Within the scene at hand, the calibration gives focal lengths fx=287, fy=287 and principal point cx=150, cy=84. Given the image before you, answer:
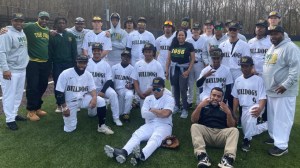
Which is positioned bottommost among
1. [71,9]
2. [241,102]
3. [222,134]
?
[222,134]

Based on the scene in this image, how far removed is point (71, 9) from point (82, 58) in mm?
37673

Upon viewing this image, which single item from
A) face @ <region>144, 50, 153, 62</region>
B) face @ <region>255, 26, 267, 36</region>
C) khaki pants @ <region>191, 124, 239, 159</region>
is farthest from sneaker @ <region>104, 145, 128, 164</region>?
face @ <region>255, 26, 267, 36</region>

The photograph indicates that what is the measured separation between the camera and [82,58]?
6309 mm

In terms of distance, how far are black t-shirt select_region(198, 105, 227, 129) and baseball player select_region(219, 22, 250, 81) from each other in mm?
1744

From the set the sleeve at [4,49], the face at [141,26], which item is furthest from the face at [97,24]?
the sleeve at [4,49]

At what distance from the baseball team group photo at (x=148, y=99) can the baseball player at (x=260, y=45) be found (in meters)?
0.02

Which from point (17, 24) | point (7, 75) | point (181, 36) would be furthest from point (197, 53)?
point (7, 75)

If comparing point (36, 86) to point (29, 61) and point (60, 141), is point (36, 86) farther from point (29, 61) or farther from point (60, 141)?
point (60, 141)

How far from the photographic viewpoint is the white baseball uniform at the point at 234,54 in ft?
22.3

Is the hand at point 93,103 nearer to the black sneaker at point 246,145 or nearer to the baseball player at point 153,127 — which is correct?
the baseball player at point 153,127

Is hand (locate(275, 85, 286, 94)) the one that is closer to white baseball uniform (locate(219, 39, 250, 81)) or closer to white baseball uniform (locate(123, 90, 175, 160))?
white baseball uniform (locate(219, 39, 250, 81))

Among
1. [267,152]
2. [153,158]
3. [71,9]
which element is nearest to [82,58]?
[153,158]

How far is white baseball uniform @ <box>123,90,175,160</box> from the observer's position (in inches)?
205

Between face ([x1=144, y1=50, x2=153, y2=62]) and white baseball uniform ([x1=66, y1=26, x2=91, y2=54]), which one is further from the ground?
white baseball uniform ([x1=66, y1=26, x2=91, y2=54])
